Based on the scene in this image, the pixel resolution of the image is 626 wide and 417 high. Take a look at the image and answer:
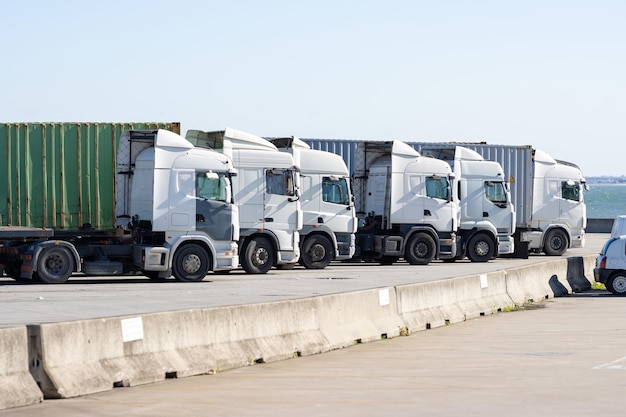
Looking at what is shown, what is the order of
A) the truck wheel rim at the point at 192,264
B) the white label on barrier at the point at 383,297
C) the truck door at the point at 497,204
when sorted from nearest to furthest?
the white label on barrier at the point at 383,297
the truck wheel rim at the point at 192,264
the truck door at the point at 497,204

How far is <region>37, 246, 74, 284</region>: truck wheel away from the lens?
24391 mm

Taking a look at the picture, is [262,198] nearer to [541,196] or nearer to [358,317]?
[358,317]

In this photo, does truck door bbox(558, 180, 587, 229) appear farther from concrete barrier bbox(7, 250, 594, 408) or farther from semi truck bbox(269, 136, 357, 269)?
concrete barrier bbox(7, 250, 594, 408)

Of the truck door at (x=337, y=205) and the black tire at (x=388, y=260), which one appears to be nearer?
the truck door at (x=337, y=205)

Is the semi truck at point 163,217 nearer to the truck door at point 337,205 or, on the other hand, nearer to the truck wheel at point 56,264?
the truck wheel at point 56,264

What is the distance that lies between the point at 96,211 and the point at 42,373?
15.6 meters

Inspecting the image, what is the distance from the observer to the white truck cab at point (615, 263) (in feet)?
86.5

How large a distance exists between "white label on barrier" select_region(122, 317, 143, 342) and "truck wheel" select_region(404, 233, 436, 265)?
2240 cm

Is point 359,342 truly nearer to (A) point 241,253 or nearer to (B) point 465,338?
(B) point 465,338

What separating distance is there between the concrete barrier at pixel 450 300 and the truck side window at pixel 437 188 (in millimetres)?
10729

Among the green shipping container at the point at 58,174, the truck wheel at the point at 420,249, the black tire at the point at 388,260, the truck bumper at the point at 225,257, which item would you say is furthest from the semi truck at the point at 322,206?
the green shipping container at the point at 58,174

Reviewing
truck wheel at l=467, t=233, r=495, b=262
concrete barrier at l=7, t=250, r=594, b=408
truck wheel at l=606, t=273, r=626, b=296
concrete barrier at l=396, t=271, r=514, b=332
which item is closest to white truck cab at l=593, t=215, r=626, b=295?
truck wheel at l=606, t=273, r=626, b=296

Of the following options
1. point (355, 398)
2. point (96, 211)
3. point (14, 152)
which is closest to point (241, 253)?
point (96, 211)

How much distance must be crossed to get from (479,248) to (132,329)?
83.5 ft
